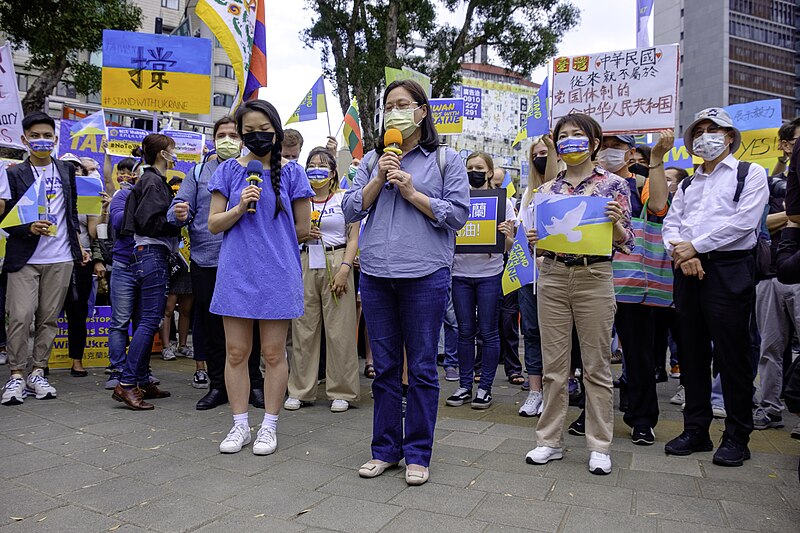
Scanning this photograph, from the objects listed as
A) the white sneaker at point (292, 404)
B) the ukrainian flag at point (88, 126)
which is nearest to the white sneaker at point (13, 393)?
the white sneaker at point (292, 404)

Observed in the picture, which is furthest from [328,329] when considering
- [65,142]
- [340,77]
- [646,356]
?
[340,77]

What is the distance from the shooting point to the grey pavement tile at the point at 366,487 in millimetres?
3328

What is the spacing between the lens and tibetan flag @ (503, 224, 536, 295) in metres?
5.82

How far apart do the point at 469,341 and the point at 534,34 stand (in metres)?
17.8

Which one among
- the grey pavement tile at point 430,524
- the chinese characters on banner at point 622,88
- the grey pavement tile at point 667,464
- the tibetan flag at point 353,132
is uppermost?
the tibetan flag at point 353,132

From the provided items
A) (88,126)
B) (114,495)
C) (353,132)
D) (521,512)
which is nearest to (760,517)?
(521,512)

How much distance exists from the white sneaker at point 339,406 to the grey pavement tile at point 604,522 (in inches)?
101

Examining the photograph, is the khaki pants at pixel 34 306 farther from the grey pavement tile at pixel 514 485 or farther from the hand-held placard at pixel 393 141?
the grey pavement tile at pixel 514 485

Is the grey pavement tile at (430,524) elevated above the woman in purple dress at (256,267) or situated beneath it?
situated beneath

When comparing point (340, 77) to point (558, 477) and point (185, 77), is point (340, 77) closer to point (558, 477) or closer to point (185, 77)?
point (185, 77)

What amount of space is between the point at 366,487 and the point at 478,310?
8.48 feet

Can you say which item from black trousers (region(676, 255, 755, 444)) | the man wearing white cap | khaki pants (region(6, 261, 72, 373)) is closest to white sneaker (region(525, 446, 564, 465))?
the man wearing white cap

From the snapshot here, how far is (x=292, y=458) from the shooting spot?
397 centimetres

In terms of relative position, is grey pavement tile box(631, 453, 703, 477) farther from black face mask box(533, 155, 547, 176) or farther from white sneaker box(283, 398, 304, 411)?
white sneaker box(283, 398, 304, 411)
